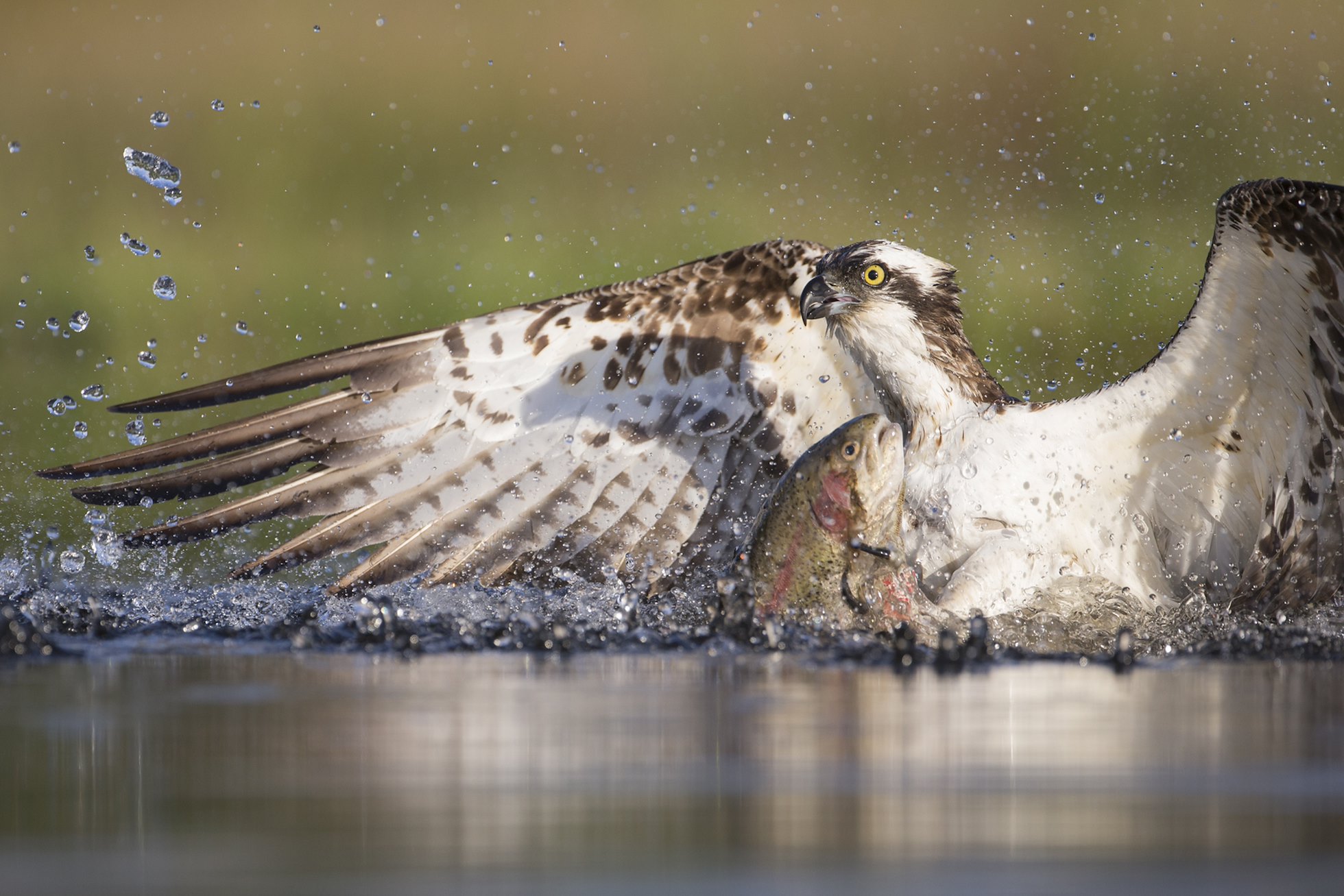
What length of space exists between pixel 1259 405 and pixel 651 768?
3.88m

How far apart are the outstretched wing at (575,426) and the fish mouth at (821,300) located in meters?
0.41

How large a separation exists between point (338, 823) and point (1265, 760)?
1706 millimetres

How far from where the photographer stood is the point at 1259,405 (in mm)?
6910

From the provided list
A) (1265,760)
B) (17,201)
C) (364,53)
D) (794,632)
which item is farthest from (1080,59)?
(1265,760)

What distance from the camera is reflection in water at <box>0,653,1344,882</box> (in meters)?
3.04

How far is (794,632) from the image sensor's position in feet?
19.6

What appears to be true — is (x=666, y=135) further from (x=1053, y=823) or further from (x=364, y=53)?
(x=1053, y=823)

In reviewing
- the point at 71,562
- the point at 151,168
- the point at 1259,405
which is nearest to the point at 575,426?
the point at 151,168

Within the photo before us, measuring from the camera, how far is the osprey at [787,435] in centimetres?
681

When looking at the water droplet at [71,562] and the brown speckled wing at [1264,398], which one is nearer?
the brown speckled wing at [1264,398]

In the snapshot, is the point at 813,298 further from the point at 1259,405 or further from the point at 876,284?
the point at 1259,405

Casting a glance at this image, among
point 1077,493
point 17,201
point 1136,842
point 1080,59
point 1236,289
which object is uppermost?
point 1080,59

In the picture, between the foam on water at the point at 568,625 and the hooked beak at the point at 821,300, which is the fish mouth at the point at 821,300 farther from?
the foam on water at the point at 568,625

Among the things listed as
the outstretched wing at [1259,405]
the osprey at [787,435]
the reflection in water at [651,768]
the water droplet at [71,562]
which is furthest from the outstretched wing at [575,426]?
the reflection in water at [651,768]
